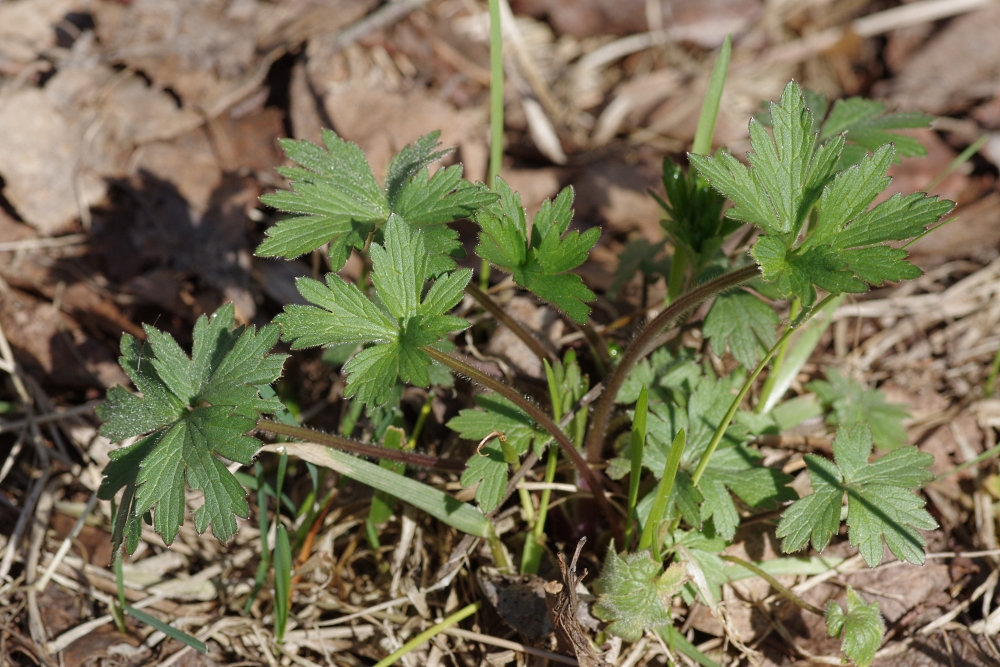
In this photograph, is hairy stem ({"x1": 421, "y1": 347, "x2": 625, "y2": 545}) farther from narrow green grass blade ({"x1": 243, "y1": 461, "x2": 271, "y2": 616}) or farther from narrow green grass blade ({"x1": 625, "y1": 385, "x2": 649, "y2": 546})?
narrow green grass blade ({"x1": 243, "y1": 461, "x2": 271, "y2": 616})

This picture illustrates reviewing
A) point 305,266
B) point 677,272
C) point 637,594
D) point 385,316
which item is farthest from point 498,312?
point 305,266

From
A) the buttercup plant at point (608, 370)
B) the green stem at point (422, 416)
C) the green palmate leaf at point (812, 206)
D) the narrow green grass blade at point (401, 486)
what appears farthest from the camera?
the green stem at point (422, 416)

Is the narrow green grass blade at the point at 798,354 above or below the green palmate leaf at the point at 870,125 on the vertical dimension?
below

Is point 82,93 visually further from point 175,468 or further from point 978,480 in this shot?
point 978,480

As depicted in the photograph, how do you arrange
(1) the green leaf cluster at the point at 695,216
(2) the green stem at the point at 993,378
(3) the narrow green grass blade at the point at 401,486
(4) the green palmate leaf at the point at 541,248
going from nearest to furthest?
(4) the green palmate leaf at the point at 541,248, (3) the narrow green grass blade at the point at 401,486, (1) the green leaf cluster at the point at 695,216, (2) the green stem at the point at 993,378

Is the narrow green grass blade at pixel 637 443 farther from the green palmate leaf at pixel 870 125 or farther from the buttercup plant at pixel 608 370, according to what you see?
the green palmate leaf at pixel 870 125

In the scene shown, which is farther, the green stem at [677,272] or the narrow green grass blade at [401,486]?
the green stem at [677,272]

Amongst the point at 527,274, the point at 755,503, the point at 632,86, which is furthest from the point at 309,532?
the point at 632,86

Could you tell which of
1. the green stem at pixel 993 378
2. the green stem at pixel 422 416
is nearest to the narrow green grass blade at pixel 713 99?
the green stem at pixel 422 416
